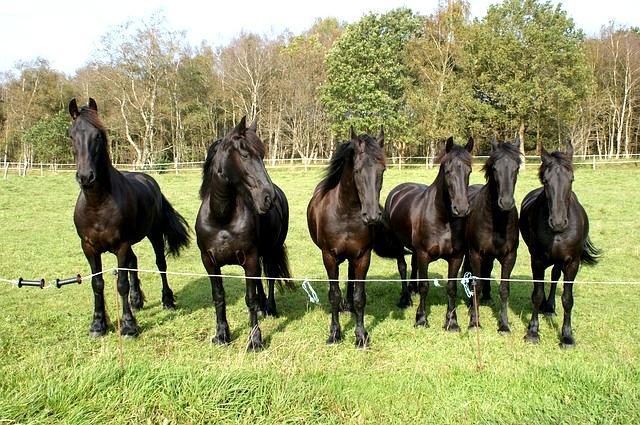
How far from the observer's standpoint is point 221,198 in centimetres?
479

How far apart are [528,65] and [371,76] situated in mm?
11172

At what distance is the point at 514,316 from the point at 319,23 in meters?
52.8

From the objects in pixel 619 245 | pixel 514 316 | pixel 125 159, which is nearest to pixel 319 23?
pixel 125 159

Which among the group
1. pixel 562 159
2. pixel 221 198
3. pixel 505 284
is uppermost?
pixel 562 159

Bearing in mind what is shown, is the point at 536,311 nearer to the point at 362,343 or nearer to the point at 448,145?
the point at 362,343

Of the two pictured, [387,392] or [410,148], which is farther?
[410,148]

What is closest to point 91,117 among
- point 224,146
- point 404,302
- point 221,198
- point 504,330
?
point 224,146

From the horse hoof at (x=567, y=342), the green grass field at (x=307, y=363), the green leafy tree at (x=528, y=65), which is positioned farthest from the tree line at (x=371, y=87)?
the horse hoof at (x=567, y=342)

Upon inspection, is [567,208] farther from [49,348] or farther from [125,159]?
[125,159]

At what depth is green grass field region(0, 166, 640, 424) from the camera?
327 centimetres

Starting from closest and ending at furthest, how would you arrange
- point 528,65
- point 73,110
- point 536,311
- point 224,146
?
point 224,146 < point 73,110 < point 536,311 < point 528,65

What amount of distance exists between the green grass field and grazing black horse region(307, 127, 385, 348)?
501 mm

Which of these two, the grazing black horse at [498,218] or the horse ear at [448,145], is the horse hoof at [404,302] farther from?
the horse ear at [448,145]

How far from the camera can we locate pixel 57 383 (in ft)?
11.1
